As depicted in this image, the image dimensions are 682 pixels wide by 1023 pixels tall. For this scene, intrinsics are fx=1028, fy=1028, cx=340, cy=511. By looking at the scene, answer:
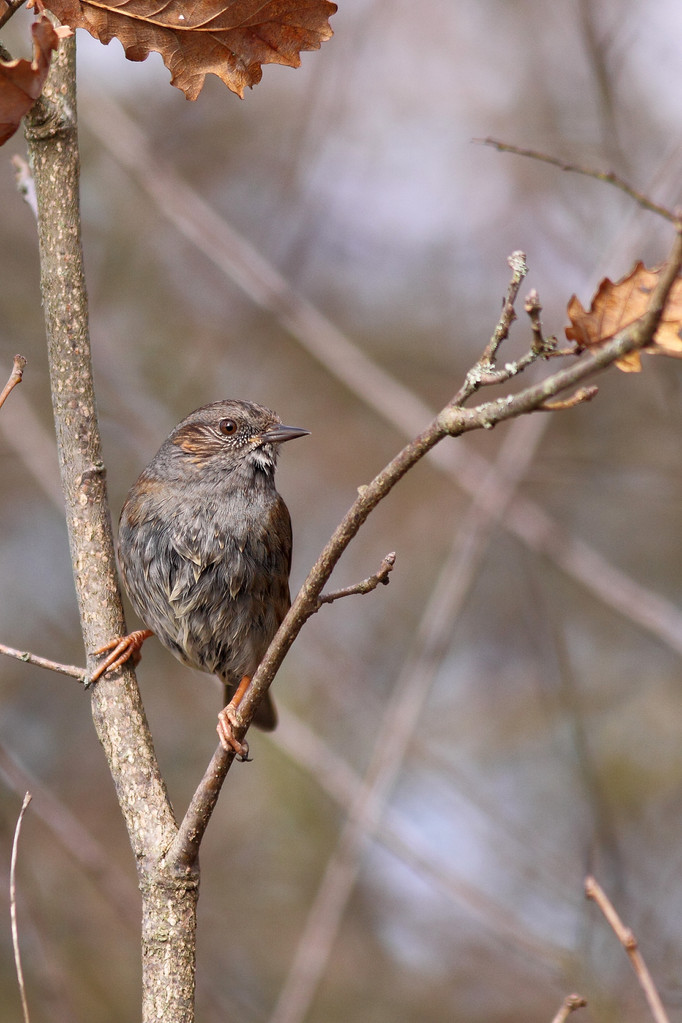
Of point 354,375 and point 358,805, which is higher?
point 354,375

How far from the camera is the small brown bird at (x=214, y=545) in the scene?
13.3 ft

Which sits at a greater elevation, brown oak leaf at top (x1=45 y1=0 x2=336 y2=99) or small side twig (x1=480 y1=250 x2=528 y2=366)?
brown oak leaf at top (x1=45 y1=0 x2=336 y2=99)

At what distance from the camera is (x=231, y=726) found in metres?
3.17

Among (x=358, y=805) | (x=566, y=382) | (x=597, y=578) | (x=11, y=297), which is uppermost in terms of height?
(x=11, y=297)

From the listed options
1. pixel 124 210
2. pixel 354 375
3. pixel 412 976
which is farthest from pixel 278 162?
pixel 412 976

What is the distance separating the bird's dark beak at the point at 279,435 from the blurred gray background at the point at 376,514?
148 cm

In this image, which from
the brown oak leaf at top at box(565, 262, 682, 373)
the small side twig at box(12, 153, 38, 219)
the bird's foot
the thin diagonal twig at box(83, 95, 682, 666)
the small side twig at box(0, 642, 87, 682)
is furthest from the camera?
the thin diagonal twig at box(83, 95, 682, 666)

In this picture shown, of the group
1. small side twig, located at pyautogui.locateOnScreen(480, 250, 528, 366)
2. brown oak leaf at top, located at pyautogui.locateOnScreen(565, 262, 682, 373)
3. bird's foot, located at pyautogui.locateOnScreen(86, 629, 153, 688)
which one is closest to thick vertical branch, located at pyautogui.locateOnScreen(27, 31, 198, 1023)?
bird's foot, located at pyautogui.locateOnScreen(86, 629, 153, 688)

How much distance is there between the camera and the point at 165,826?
2.61m

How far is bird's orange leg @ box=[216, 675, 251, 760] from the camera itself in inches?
95.0

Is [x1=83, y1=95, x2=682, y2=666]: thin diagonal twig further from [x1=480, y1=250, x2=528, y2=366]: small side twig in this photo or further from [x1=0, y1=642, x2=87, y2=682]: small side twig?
[x1=480, y1=250, x2=528, y2=366]: small side twig

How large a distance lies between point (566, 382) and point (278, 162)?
7142 millimetres

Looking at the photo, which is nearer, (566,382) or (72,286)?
(566,382)

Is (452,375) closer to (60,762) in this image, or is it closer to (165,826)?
(60,762)
